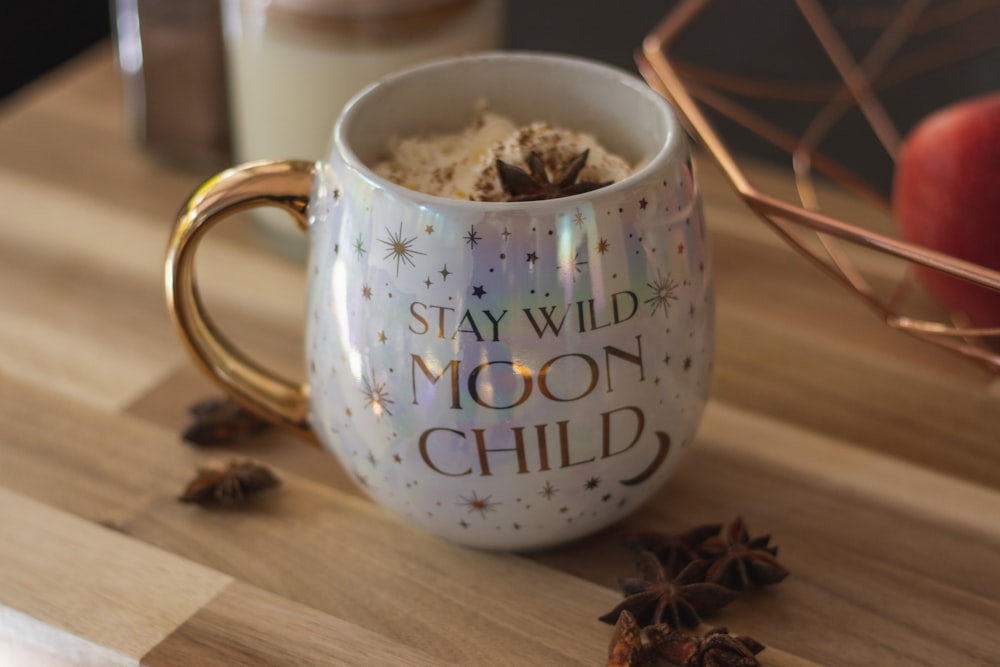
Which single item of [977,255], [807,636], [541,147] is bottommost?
[807,636]

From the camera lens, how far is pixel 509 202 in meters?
0.47

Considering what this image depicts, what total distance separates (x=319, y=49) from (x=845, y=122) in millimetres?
760

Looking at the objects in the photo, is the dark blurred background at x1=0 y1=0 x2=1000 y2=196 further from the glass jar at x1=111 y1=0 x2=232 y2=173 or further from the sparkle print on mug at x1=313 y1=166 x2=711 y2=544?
the sparkle print on mug at x1=313 y1=166 x2=711 y2=544

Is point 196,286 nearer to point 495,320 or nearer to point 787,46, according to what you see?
point 495,320

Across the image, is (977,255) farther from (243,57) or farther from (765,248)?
(243,57)

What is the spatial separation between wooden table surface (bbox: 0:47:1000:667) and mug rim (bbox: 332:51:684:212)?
0.66ft

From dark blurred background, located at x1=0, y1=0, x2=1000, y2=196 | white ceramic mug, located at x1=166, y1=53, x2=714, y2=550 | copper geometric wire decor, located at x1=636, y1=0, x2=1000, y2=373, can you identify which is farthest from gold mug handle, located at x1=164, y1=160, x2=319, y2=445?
dark blurred background, located at x1=0, y1=0, x2=1000, y2=196

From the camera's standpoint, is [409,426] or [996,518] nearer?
[409,426]

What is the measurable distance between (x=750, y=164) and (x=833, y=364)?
252 mm

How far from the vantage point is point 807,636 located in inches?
21.2

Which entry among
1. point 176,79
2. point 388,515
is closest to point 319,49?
point 176,79

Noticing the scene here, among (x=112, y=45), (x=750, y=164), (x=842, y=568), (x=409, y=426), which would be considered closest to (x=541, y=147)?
(x=409, y=426)

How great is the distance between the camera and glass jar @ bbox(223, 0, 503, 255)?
0.76 metres

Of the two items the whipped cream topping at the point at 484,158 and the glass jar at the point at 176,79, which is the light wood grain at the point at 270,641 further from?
the glass jar at the point at 176,79
